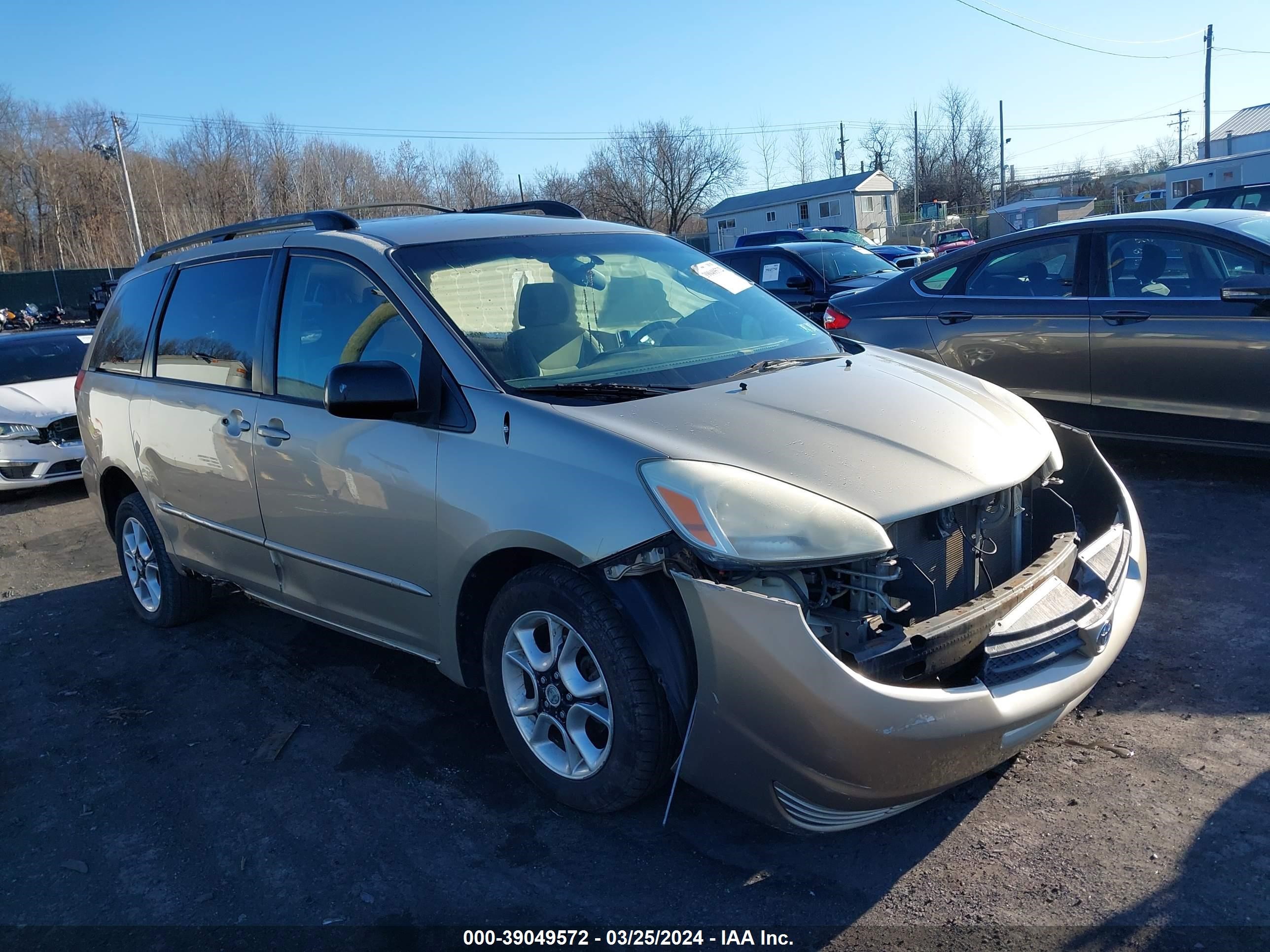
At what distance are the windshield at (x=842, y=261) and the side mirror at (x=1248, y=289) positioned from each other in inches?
259

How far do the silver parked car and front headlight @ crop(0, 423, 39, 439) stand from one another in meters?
5.14

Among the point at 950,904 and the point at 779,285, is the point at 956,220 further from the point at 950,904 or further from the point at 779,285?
the point at 950,904

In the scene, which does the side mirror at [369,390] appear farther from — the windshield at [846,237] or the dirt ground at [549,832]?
the windshield at [846,237]

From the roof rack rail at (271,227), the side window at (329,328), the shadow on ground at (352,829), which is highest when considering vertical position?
the roof rack rail at (271,227)

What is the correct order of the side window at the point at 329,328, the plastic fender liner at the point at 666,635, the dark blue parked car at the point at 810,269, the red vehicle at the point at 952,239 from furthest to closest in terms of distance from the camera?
the red vehicle at the point at 952,239, the dark blue parked car at the point at 810,269, the side window at the point at 329,328, the plastic fender liner at the point at 666,635

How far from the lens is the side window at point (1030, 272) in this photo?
6.11 metres

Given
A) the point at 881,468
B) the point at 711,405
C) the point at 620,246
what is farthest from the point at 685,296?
the point at 881,468

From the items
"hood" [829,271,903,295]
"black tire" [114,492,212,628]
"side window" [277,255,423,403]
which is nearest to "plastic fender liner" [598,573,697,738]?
"side window" [277,255,423,403]

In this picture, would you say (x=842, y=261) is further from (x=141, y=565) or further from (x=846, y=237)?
(x=846, y=237)

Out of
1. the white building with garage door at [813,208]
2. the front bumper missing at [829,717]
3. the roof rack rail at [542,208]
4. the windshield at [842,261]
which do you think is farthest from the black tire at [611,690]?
the white building with garage door at [813,208]

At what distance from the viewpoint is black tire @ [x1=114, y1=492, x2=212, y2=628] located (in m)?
4.92

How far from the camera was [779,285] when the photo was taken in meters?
11.7

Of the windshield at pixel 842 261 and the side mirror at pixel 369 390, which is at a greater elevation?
the windshield at pixel 842 261

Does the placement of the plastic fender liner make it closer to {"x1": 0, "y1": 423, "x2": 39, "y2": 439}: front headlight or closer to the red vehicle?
{"x1": 0, "y1": 423, "x2": 39, "y2": 439}: front headlight
